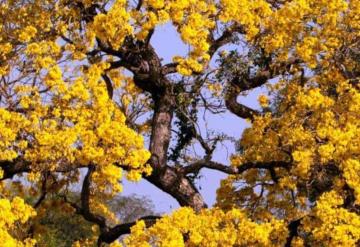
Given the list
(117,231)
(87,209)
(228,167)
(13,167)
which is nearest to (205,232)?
(228,167)

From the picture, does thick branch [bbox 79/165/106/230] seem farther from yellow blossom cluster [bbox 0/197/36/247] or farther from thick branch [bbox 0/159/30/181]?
yellow blossom cluster [bbox 0/197/36/247]

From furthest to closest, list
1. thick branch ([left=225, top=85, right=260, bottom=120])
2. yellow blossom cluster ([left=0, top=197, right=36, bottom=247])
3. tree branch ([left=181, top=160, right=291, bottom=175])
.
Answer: thick branch ([left=225, top=85, right=260, bottom=120]) → tree branch ([left=181, top=160, right=291, bottom=175]) → yellow blossom cluster ([left=0, top=197, right=36, bottom=247])

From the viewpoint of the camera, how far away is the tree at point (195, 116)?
11789 millimetres

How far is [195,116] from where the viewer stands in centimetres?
1476

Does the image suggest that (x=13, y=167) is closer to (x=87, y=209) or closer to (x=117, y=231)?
(x=87, y=209)

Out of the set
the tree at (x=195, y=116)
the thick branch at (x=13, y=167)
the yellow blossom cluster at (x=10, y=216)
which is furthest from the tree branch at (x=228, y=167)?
the yellow blossom cluster at (x=10, y=216)

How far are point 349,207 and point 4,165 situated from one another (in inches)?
215

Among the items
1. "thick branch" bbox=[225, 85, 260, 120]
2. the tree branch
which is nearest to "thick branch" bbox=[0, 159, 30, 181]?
the tree branch

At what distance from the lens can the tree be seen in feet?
38.7

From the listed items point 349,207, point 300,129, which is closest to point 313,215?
point 349,207

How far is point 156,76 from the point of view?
14.2 m

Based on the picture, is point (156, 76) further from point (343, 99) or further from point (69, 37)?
point (343, 99)

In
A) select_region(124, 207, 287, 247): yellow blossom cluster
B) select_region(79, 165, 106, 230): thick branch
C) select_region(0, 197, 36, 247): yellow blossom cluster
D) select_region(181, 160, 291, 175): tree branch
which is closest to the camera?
select_region(0, 197, 36, 247): yellow blossom cluster

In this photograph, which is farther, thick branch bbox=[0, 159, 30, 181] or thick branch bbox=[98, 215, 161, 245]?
thick branch bbox=[98, 215, 161, 245]
